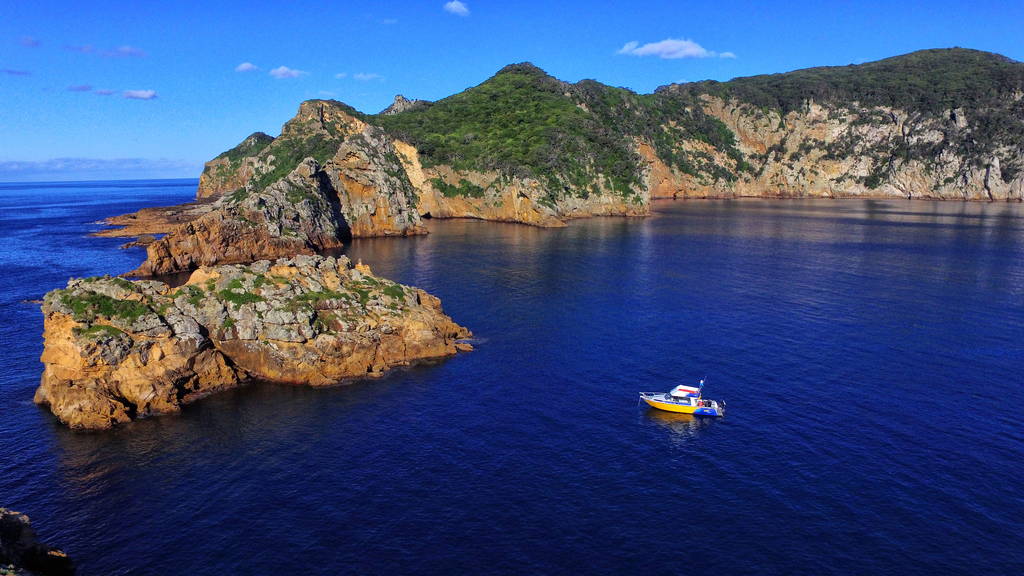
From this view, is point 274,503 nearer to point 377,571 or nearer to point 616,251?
point 377,571

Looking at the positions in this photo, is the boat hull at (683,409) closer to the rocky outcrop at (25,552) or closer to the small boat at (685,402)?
the small boat at (685,402)

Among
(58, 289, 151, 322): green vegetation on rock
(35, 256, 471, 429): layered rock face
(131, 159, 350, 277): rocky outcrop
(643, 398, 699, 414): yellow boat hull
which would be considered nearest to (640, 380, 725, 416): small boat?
(643, 398, 699, 414): yellow boat hull

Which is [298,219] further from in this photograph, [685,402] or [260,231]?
[685,402]

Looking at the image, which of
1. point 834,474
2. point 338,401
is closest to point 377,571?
point 338,401

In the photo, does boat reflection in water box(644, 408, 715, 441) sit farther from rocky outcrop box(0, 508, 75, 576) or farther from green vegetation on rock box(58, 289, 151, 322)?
green vegetation on rock box(58, 289, 151, 322)

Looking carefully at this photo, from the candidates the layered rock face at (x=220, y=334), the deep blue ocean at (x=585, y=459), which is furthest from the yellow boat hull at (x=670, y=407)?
the layered rock face at (x=220, y=334)
